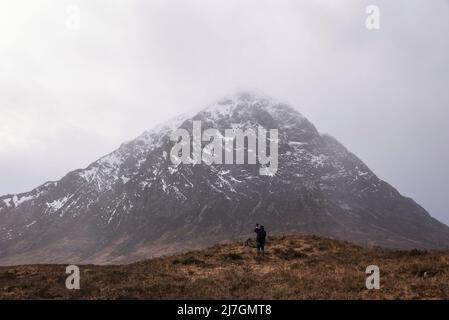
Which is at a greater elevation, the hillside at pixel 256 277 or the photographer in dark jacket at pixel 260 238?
the photographer in dark jacket at pixel 260 238

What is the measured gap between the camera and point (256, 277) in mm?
27859

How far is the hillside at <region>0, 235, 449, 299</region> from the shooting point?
23328 mm

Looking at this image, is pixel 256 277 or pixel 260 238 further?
pixel 260 238

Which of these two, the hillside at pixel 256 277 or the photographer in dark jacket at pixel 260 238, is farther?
the photographer in dark jacket at pixel 260 238

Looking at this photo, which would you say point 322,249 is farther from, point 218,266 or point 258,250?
point 218,266

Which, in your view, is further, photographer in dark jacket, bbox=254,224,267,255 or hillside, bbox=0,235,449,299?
photographer in dark jacket, bbox=254,224,267,255

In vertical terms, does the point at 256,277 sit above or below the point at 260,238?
below

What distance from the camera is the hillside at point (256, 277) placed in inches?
918
